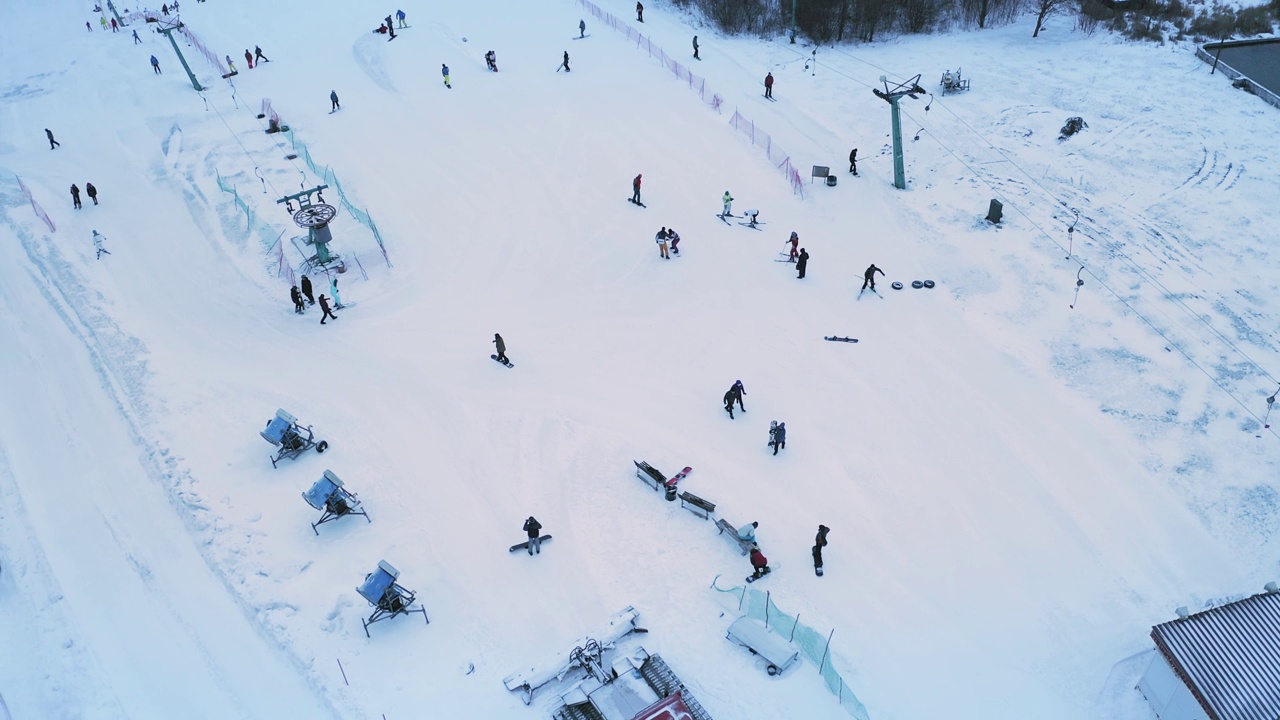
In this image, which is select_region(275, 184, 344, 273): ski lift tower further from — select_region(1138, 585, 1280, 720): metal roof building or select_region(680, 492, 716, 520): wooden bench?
select_region(1138, 585, 1280, 720): metal roof building

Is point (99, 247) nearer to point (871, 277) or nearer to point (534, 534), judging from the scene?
point (534, 534)

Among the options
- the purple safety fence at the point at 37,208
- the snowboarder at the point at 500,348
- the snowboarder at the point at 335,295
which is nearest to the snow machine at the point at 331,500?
the snowboarder at the point at 500,348

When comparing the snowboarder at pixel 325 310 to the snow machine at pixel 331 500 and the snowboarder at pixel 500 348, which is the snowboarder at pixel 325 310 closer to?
the snowboarder at pixel 500 348

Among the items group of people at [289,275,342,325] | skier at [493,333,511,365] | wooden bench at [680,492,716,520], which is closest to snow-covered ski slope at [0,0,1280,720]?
group of people at [289,275,342,325]

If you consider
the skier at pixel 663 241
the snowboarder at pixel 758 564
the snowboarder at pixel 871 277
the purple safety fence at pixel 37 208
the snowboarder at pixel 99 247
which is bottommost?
the snowboarder at pixel 758 564

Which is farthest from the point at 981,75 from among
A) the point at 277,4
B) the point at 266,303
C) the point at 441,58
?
the point at 277,4

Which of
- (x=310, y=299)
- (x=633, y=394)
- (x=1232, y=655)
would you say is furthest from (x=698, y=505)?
(x=310, y=299)
